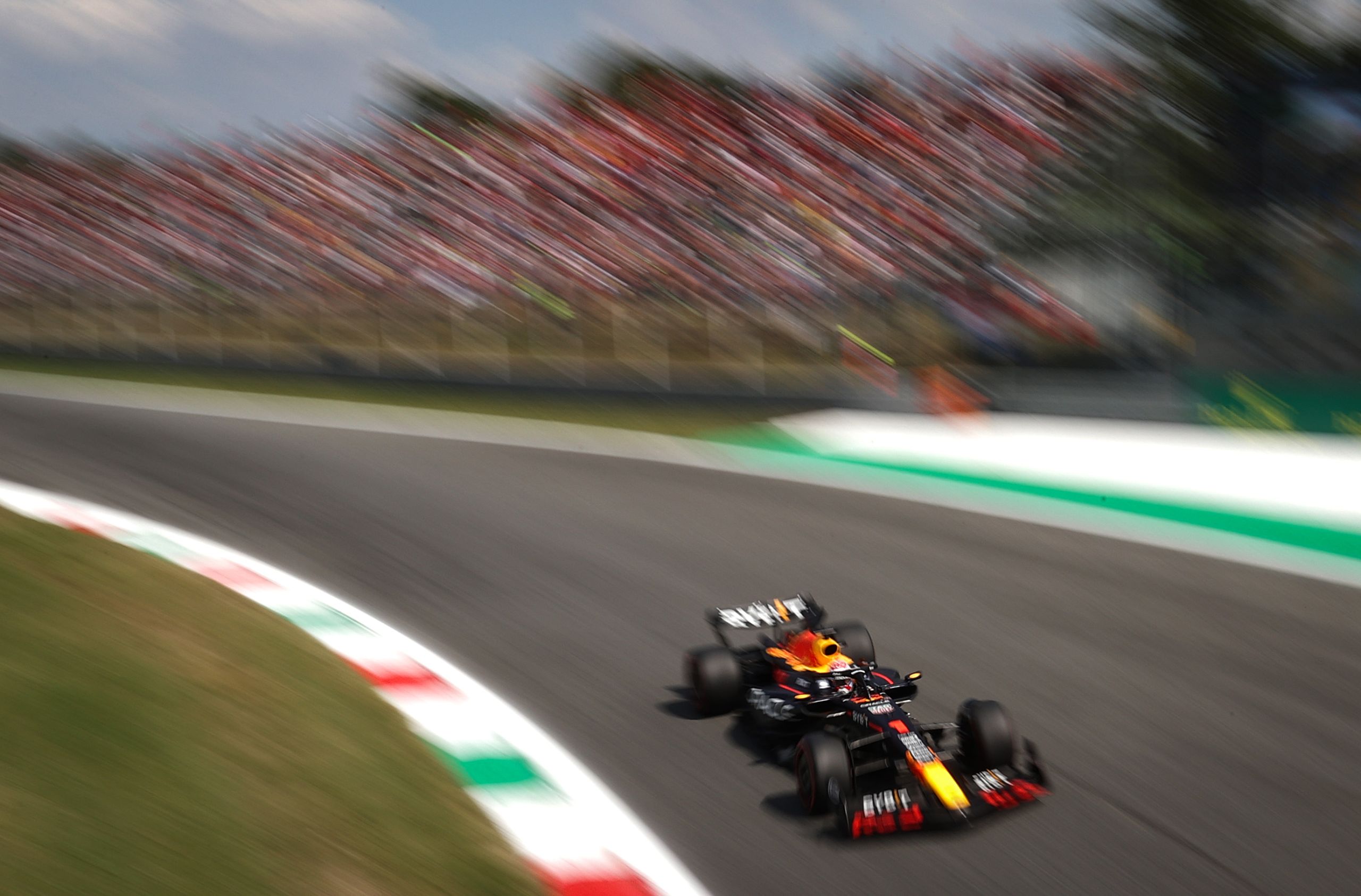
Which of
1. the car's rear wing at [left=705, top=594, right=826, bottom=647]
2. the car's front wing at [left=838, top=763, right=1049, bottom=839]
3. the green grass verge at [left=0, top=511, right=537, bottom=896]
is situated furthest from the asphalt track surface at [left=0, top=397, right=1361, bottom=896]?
the green grass verge at [left=0, top=511, right=537, bottom=896]

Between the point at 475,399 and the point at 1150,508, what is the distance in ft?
32.0

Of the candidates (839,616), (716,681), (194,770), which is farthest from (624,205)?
(194,770)

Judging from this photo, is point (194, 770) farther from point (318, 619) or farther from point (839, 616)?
point (839, 616)

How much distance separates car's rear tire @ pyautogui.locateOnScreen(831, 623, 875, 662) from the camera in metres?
6.05

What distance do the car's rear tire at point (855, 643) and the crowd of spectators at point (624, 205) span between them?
8985mm

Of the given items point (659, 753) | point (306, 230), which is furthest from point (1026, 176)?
point (306, 230)

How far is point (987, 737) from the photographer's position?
4.80m

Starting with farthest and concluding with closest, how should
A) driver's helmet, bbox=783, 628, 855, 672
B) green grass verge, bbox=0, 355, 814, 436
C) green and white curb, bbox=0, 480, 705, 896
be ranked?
green grass verge, bbox=0, 355, 814, 436, driver's helmet, bbox=783, 628, 855, 672, green and white curb, bbox=0, 480, 705, 896

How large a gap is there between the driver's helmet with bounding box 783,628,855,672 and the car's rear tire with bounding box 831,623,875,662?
0.49m

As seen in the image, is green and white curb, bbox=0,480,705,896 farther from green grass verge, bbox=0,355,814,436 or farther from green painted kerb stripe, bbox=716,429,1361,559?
green grass verge, bbox=0,355,814,436

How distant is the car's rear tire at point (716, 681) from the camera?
5.66 m

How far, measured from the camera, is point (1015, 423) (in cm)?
1400

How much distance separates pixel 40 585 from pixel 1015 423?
35.4 feet

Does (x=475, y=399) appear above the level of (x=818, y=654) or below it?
above
